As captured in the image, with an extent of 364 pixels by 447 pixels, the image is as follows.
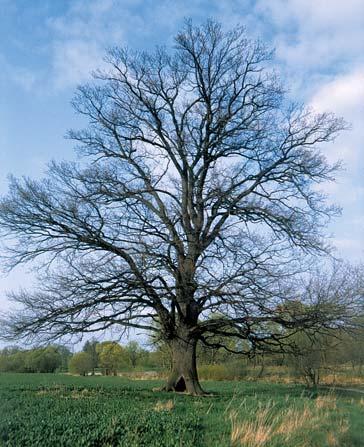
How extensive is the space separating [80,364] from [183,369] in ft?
107

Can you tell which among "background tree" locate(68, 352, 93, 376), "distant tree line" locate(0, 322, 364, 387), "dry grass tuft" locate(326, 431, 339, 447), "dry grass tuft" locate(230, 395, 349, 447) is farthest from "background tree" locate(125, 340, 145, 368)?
"dry grass tuft" locate(326, 431, 339, 447)

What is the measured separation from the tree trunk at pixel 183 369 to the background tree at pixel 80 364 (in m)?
31.4

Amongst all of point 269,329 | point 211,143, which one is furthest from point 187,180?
point 269,329

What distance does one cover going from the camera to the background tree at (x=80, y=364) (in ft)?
159

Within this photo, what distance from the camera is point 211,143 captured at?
20359mm

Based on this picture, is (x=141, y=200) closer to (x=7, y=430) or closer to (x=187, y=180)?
(x=187, y=180)

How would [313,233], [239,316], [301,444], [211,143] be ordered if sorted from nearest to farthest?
1. [301,444]
2. [239,316]
3. [313,233]
4. [211,143]

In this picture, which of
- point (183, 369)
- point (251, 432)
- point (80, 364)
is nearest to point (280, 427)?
point (251, 432)

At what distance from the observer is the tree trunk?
721 inches

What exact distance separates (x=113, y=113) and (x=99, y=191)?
14.6ft

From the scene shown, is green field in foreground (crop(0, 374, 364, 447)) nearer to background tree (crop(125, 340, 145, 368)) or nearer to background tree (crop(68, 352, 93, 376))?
background tree (crop(125, 340, 145, 368))

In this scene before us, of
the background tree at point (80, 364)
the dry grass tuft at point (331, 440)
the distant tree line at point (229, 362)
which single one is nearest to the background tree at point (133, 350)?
the distant tree line at point (229, 362)

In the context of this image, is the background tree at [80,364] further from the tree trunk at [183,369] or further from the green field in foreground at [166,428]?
the green field in foreground at [166,428]

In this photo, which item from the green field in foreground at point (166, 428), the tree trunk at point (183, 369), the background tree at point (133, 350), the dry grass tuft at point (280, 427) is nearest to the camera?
the green field in foreground at point (166, 428)
